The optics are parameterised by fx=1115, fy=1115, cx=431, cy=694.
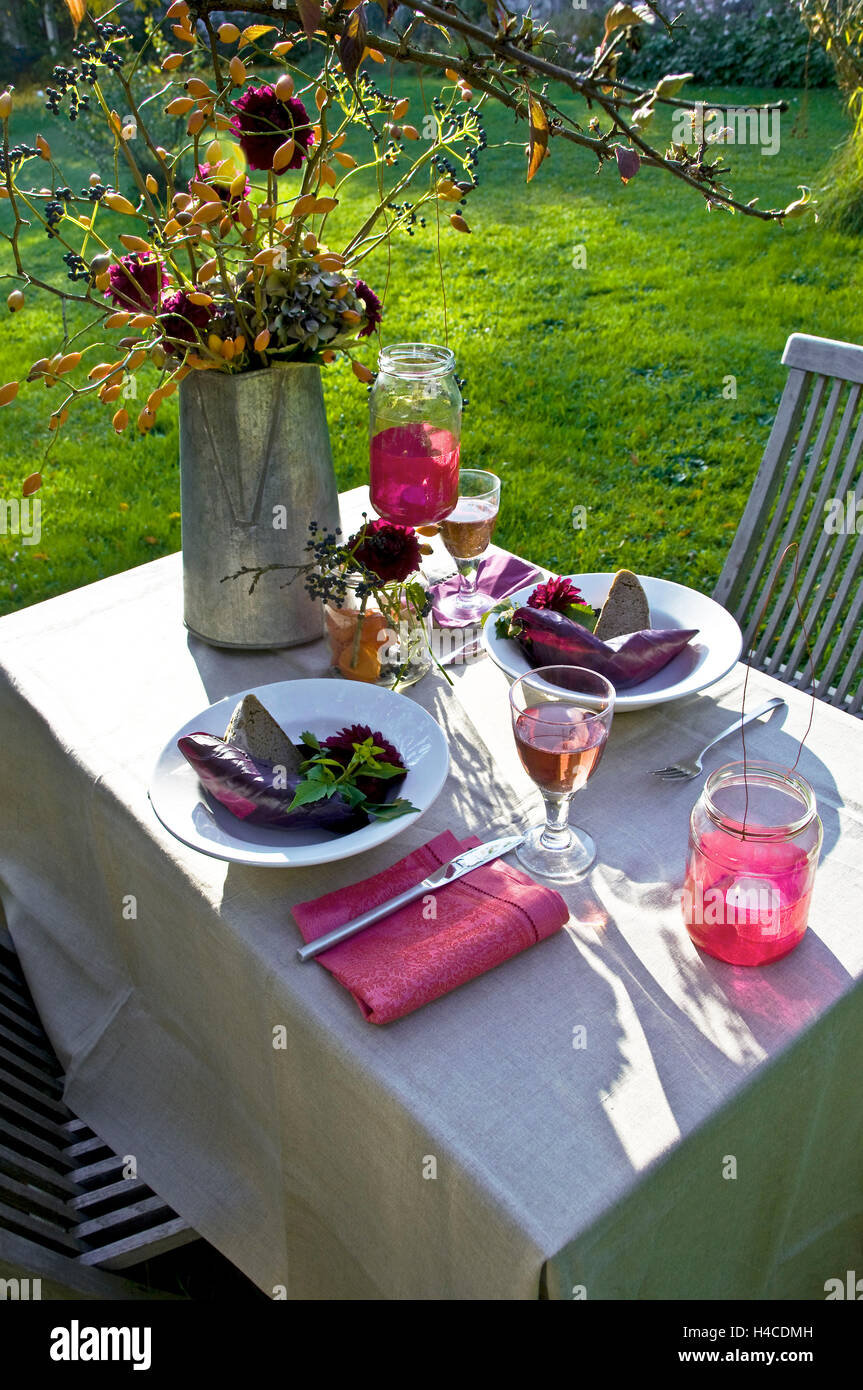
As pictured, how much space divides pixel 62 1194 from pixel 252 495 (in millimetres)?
901

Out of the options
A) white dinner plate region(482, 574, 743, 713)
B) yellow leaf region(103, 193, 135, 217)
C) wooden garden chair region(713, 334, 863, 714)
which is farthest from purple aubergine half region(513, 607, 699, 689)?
yellow leaf region(103, 193, 135, 217)

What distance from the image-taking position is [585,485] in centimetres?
388

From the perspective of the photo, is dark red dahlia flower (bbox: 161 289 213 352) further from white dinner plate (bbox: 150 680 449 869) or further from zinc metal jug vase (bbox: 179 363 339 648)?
white dinner plate (bbox: 150 680 449 869)

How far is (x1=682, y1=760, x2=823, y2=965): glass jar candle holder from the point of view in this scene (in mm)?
1006

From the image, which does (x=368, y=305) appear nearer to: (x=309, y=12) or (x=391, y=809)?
(x=391, y=809)

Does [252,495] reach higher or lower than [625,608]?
higher

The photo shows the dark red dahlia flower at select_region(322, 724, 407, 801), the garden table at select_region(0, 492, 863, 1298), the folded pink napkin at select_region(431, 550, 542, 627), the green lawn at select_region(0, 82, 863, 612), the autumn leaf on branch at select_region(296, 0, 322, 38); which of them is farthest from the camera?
the green lawn at select_region(0, 82, 863, 612)

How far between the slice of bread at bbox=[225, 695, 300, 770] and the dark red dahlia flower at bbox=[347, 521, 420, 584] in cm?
24

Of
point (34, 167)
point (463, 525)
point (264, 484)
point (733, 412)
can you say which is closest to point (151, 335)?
point (264, 484)

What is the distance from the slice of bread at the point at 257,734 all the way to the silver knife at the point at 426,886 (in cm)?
23

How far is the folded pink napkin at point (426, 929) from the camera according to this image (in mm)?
1008

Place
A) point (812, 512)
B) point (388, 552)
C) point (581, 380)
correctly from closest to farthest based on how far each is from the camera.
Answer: point (388, 552)
point (812, 512)
point (581, 380)

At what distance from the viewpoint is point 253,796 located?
114 cm

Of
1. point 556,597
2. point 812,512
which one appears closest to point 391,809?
point 556,597
